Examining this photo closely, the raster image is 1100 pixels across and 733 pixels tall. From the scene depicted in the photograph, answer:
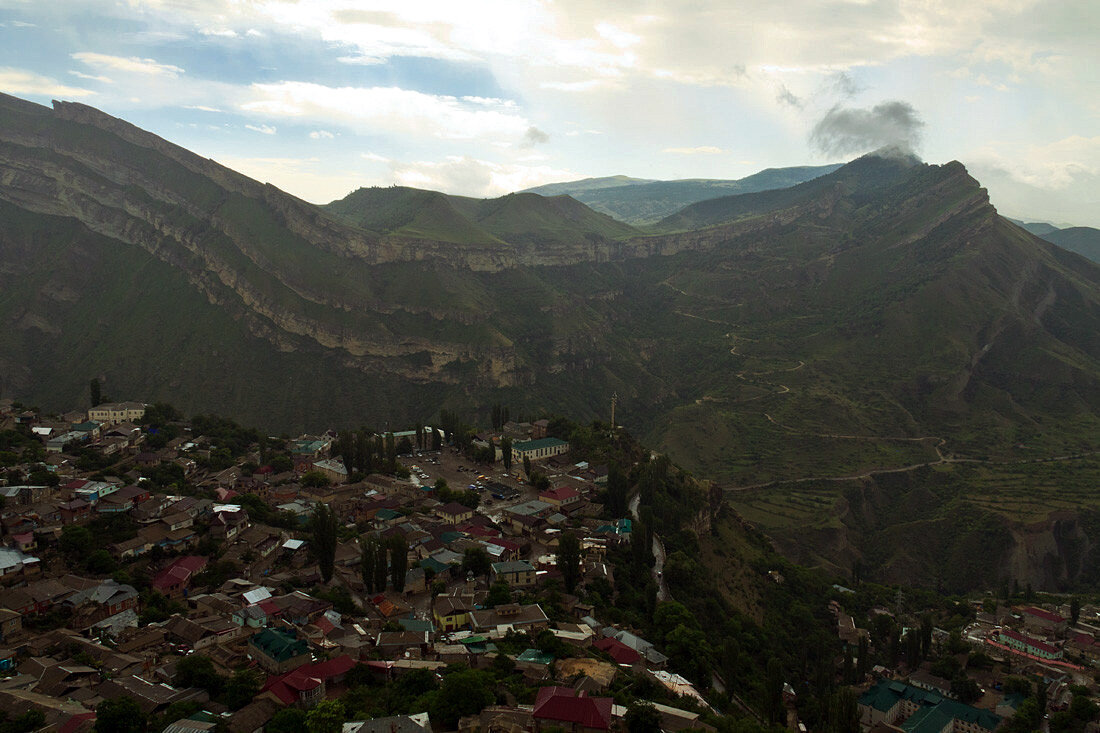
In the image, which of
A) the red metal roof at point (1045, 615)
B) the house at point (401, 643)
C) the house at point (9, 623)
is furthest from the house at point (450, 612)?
the red metal roof at point (1045, 615)

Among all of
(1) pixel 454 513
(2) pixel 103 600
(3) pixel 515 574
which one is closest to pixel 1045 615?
(3) pixel 515 574

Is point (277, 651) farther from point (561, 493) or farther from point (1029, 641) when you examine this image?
point (1029, 641)

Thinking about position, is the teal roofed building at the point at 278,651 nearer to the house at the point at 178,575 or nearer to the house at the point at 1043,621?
the house at the point at 178,575

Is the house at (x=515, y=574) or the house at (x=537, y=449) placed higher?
the house at (x=537, y=449)

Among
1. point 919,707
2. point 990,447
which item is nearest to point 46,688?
point 919,707

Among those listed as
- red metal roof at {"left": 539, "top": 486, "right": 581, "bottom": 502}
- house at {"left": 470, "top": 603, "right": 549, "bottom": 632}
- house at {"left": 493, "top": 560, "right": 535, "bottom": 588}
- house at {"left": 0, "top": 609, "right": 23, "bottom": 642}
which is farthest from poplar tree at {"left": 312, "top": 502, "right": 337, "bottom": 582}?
red metal roof at {"left": 539, "top": 486, "right": 581, "bottom": 502}

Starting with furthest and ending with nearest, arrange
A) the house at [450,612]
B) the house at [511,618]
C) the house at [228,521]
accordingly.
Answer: the house at [228,521] → the house at [450,612] → the house at [511,618]

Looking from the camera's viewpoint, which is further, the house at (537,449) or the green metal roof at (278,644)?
the house at (537,449)

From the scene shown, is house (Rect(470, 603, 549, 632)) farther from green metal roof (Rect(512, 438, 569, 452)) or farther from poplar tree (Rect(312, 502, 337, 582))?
green metal roof (Rect(512, 438, 569, 452))
